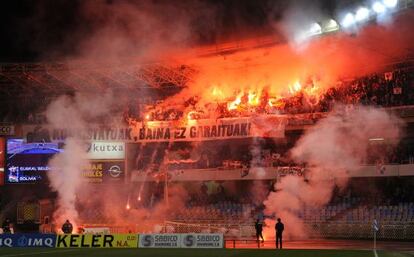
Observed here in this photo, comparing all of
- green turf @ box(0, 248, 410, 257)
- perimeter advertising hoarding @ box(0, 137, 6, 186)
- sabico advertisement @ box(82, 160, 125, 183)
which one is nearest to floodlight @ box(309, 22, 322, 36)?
green turf @ box(0, 248, 410, 257)

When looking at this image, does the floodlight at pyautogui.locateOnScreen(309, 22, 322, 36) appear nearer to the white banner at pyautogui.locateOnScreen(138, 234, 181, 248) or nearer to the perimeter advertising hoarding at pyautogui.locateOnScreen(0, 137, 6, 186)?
the white banner at pyautogui.locateOnScreen(138, 234, 181, 248)

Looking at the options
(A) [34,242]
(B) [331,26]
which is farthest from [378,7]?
(A) [34,242]

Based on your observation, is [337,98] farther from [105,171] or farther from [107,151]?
[105,171]

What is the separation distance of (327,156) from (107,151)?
377 inches

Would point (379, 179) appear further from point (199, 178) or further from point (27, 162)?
point (27, 162)

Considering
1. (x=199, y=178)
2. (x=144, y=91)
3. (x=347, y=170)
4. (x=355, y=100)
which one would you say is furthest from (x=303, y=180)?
(x=144, y=91)

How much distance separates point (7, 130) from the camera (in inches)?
1292

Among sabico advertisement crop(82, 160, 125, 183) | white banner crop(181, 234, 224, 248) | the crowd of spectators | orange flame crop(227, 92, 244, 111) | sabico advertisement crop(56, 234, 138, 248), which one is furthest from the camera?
orange flame crop(227, 92, 244, 111)

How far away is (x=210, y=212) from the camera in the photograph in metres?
32.1

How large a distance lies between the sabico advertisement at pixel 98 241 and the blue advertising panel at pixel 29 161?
497 cm

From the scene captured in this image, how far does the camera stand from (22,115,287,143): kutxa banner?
29719mm

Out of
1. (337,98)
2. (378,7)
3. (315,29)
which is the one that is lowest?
(337,98)

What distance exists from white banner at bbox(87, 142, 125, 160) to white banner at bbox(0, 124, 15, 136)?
567 cm

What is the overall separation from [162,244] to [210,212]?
27.1 ft
